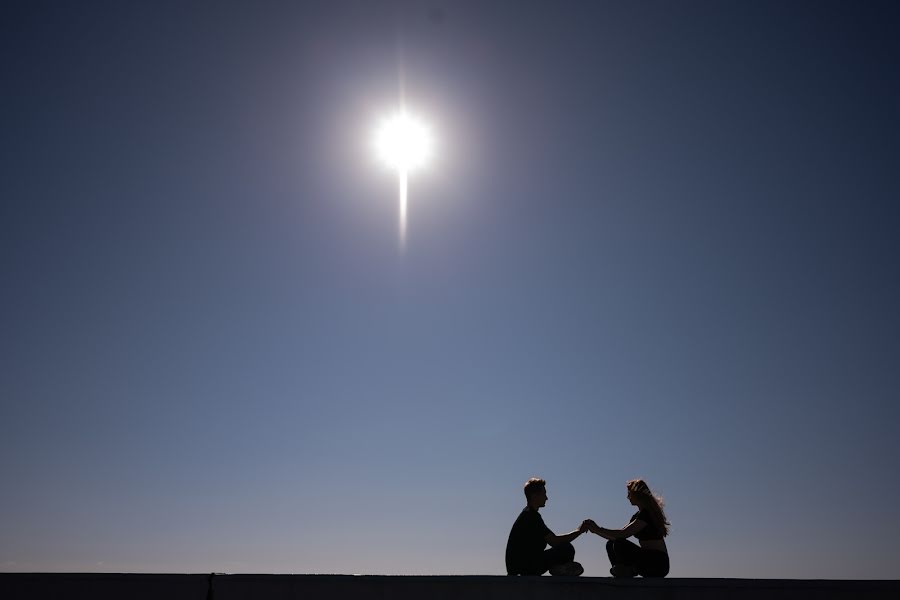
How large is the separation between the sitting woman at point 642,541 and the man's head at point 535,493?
2.24 feet

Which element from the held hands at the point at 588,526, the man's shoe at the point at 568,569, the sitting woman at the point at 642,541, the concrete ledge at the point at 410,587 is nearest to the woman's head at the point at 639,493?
the sitting woman at the point at 642,541

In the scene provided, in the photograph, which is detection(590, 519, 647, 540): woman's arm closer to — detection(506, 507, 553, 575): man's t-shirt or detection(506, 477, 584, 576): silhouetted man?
detection(506, 477, 584, 576): silhouetted man

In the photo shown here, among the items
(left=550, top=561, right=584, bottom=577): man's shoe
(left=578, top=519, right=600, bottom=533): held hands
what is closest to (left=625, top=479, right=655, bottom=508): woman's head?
(left=578, top=519, right=600, bottom=533): held hands

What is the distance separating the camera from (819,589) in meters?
6.49

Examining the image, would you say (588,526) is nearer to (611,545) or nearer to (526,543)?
(611,545)

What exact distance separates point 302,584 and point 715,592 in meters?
4.06

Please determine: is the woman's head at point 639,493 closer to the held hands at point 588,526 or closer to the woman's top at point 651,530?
the woman's top at point 651,530

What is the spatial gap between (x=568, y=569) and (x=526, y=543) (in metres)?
0.57

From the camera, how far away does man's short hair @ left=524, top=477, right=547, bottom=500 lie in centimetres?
835

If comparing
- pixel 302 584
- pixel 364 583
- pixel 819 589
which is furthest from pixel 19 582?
pixel 819 589

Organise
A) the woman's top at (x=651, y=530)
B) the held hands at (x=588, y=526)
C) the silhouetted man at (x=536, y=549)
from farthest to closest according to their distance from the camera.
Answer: the held hands at (x=588, y=526), the woman's top at (x=651, y=530), the silhouetted man at (x=536, y=549)

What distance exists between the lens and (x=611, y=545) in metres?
8.00

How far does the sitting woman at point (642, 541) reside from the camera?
7.68 m

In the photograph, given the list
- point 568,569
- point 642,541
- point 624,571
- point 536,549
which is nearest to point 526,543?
point 536,549
